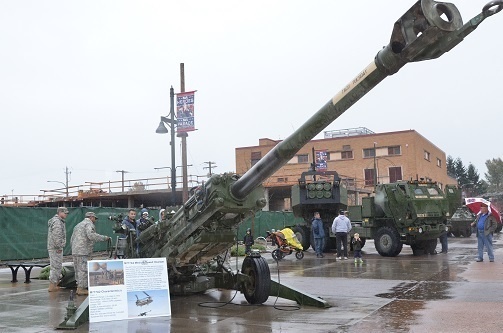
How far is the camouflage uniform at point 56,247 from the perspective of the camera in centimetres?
1182

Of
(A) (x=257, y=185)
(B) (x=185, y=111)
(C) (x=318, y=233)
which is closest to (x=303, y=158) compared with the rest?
(C) (x=318, y=233)

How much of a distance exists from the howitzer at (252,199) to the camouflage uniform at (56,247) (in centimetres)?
273

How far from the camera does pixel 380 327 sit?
7215 millimetres

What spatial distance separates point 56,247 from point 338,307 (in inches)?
244

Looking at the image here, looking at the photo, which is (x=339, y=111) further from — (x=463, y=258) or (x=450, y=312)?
(x=463, y=258)

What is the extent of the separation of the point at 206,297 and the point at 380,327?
4054mm

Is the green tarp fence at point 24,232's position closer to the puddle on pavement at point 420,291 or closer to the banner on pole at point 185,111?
the banner on pole at point 185,111

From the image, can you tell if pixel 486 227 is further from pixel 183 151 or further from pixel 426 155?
pixel 426 155

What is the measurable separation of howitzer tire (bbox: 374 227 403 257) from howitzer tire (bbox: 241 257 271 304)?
10.3 meters

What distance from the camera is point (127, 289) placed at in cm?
829

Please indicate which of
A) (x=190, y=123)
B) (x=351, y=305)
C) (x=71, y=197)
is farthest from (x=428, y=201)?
(x=71, y=197)

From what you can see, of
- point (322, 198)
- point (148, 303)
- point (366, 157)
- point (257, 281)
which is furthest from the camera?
point (366, 157)

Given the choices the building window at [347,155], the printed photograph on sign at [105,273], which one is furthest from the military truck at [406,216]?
the building window at [347,155]

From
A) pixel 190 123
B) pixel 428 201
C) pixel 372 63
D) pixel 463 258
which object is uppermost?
pixel 190 123
